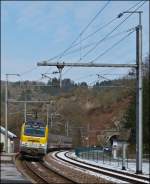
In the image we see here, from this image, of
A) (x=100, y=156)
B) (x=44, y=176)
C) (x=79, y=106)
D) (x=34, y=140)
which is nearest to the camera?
(x=44, y=176)

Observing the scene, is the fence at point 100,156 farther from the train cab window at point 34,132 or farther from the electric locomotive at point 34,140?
the train cab window at point 34,132

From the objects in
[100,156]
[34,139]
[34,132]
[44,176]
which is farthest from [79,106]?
[44,176]

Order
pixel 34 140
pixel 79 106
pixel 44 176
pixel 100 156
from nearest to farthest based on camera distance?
pixel 44 176 → pixel 34 140 → pixel 100 156 → pixel 79 106

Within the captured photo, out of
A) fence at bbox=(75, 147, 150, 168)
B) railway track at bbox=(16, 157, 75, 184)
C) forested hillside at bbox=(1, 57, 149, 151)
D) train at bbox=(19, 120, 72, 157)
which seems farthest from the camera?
fence at bbox=(75, 147, 150, 168)

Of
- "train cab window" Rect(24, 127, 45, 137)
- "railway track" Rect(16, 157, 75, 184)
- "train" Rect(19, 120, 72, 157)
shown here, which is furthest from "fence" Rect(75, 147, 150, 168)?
"railway track" Rect(16, 157, 75, 184)

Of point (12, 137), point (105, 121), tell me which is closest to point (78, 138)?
point (12, 137)

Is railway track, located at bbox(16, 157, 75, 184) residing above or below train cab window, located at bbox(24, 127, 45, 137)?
below

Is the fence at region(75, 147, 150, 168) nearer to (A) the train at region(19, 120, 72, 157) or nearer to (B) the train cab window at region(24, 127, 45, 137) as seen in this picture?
(A) the train at region(19, 120, 72, 157)

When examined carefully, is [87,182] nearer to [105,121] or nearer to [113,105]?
[105,121]

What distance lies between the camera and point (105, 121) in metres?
125

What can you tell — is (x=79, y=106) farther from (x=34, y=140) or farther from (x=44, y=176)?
(x=44, y=176)

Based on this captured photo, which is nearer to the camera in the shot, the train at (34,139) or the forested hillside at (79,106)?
the forested hillside at (79,106)

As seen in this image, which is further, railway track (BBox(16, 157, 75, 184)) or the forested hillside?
the forested hillside

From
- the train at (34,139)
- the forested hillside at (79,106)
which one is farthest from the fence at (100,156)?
the train at (34,139)
